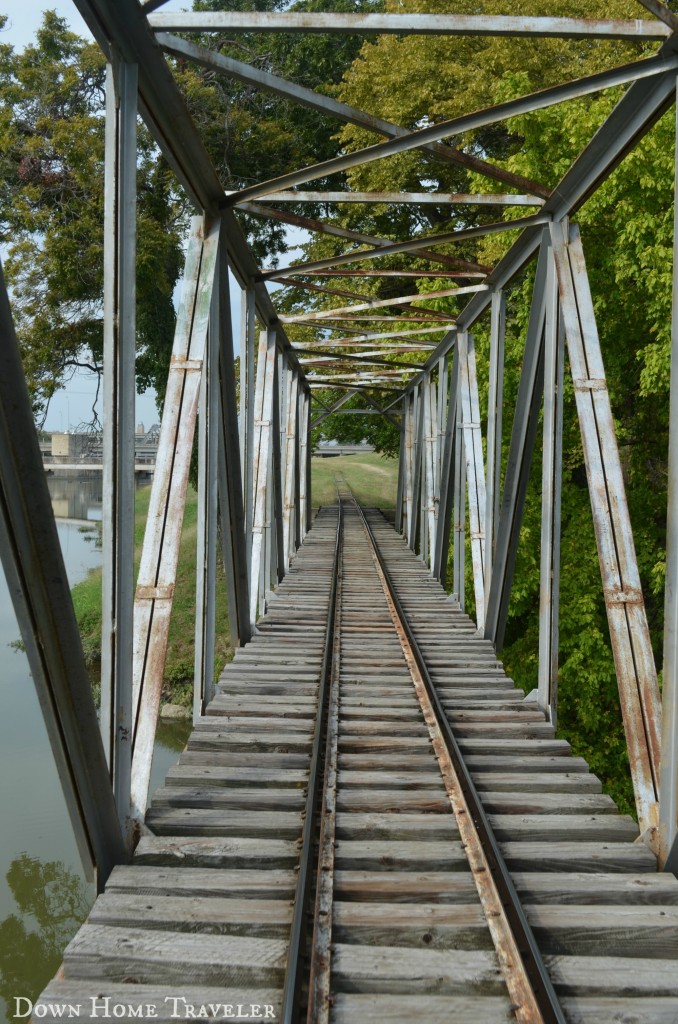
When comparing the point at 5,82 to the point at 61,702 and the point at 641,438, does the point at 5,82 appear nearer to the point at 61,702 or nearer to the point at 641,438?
the point at 641,438

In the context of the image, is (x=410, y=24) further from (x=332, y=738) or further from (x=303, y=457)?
(x=303, y=457)

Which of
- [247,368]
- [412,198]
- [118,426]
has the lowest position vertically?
[118,426]

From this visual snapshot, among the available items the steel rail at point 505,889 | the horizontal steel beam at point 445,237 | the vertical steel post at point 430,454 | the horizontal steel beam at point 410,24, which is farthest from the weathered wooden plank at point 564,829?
the vertical steel post at point 430,454

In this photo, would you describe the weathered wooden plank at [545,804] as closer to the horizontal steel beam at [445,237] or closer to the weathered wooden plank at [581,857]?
the weathered wooden plank at [581,857]

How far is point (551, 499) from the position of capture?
21.0 ft

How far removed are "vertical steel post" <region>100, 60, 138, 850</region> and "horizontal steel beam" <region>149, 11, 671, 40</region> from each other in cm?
70

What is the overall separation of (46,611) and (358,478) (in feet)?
167

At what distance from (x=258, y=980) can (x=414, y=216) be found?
2363 cm

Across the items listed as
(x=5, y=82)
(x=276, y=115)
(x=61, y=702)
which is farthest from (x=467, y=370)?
(x=276, y=115)

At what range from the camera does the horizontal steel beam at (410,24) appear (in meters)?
4.29

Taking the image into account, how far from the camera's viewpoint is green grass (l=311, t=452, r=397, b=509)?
4275cm

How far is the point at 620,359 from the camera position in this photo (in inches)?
535

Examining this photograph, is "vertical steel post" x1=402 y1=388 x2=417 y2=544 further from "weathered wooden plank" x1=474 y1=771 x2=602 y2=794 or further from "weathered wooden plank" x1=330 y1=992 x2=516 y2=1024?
"weathered wooden plank" x1=330 y1=992 x2=516 y2=1024

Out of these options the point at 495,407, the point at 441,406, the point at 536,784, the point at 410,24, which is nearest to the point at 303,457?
the point at 441,406
